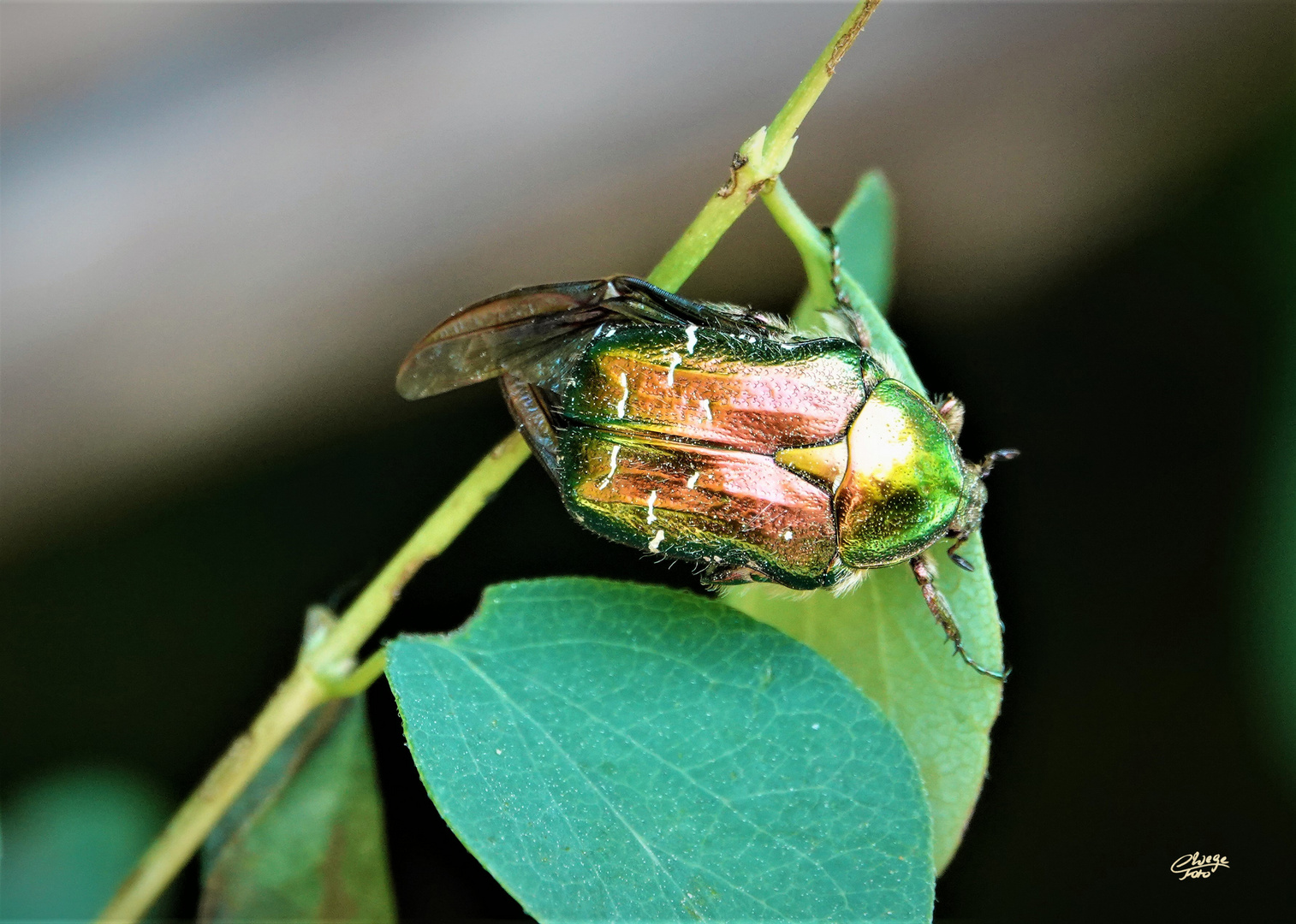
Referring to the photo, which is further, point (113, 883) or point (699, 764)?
point (113, 883)

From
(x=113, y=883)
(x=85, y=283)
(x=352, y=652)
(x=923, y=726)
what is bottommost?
(x=113, y=883)

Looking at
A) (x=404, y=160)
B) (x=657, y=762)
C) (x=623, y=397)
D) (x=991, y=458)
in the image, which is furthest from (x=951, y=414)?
(x=404, y=160)

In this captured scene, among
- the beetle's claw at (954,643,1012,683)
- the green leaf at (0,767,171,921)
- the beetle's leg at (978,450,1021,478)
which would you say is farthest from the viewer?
the green leaf at (0,767,171,921)

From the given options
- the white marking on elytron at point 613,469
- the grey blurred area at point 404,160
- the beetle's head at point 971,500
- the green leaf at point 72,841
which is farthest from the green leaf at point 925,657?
the green leaf at point 72,841

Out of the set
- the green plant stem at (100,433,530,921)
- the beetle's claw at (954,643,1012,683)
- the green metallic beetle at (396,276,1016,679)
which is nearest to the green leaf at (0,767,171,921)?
the green plant stem at (100,433,530,921)

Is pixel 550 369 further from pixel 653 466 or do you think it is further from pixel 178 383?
pixel 178 383

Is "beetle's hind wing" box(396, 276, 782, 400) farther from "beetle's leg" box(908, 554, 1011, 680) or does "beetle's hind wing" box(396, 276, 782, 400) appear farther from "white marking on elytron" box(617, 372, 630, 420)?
"beetle's leg" box(908, 554, 1011, 680)

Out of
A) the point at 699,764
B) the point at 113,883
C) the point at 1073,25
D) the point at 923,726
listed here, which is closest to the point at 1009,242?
the point at 1073,25
